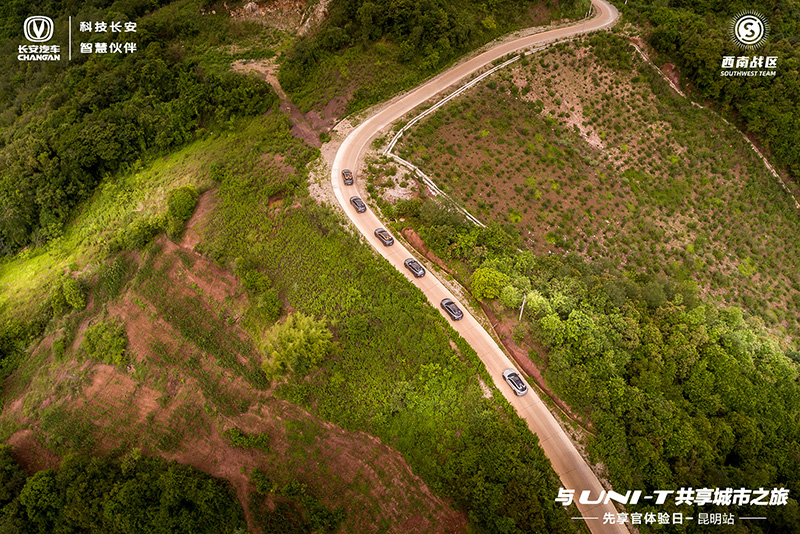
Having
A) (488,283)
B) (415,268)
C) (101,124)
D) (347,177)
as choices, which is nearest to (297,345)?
(415,268)

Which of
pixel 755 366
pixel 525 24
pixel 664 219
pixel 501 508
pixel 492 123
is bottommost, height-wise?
pixel 501 508

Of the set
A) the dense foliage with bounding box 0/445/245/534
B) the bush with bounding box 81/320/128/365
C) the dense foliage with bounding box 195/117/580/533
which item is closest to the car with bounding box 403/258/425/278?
the dense foliage with bounding box 195/117/580/533

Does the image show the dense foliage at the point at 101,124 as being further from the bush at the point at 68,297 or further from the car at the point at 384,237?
the car at the point at 384,237

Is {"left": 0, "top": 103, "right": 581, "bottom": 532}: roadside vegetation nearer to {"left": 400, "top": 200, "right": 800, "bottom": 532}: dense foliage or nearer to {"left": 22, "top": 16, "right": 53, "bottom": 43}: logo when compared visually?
{"left": 400, "top": 200, "right": 800, "bottom": 532}: dense foliage

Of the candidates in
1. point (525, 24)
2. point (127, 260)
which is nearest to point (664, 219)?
point (525, 24)

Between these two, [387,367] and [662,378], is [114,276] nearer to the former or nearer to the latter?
[387,367]

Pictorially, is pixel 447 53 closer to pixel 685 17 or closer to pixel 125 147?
pixel 685 17
